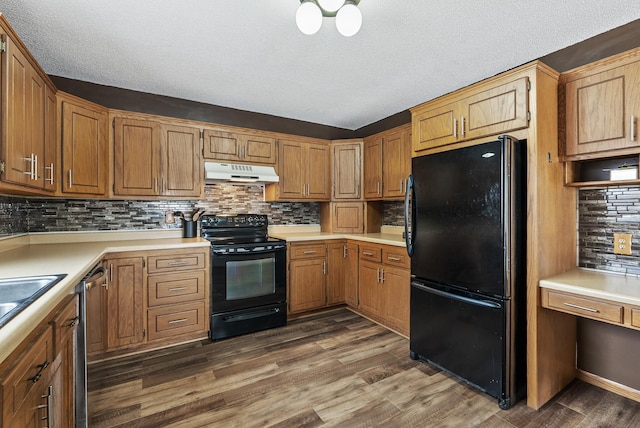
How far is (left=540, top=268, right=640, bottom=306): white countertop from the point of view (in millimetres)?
1638

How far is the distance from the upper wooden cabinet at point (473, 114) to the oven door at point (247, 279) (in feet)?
5.90

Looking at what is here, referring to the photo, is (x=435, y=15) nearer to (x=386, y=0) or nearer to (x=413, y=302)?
(x=386, y=0)

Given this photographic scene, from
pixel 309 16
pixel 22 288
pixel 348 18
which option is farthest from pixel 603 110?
pixel 22 288

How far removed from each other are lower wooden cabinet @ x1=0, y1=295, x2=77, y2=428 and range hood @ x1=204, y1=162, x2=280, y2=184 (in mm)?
1906

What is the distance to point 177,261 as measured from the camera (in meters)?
2.84

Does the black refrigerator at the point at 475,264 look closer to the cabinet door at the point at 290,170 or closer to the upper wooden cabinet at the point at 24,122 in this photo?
the cabinet door at the point at 290,170

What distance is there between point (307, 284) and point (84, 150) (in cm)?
245

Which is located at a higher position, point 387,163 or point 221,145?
point 221,145

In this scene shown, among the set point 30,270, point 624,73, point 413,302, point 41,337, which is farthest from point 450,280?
point 30,270

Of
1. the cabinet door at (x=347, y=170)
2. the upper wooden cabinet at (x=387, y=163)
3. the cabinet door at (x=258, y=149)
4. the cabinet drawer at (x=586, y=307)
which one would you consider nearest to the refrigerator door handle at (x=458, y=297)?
the cabinet drawer at (x=586, y=307)

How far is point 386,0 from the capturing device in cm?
179

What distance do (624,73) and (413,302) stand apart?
78.1 inches

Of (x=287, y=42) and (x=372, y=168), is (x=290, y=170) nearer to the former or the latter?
(x=372, y=168)

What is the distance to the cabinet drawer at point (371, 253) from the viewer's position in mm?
3277
